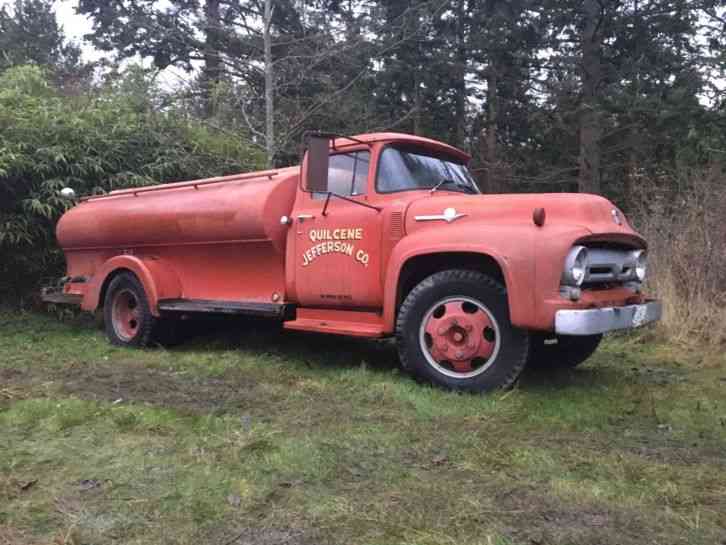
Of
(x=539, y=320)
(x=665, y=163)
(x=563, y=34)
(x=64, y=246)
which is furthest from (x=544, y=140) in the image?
(x=539, y=320)

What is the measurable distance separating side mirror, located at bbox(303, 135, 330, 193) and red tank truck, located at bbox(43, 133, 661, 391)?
0.04ft

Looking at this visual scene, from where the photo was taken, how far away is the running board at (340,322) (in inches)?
209

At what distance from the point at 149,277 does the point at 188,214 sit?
2.77 feet

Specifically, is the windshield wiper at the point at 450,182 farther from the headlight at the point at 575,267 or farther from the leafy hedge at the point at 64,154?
the leafy hedge at the point at 64,154

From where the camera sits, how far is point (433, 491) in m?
3.00

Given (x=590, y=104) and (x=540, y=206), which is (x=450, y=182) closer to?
(x=540, y=206)

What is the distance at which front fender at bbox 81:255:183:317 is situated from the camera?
6859 millimetres

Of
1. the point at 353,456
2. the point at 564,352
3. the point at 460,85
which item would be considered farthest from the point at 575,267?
the point at 460,85

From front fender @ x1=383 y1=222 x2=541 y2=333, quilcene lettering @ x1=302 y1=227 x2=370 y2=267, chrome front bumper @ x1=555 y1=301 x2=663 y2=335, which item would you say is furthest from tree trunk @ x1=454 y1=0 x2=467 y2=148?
chrome front bumper @ x1=555 y1=301 x2=663 y2=335

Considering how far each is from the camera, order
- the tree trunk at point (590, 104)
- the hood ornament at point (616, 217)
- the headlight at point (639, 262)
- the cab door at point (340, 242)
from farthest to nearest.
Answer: the tree trunk at point (590, 104) → the cab door at point (340, 242) → the headlight at point (639, 262) → the hood ornament at point (616, 217)

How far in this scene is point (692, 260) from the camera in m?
7.73

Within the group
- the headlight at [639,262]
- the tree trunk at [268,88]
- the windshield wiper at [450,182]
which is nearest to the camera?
the headlight at [639,262]

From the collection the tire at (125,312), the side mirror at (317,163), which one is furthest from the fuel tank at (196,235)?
the side mirror at (317,163)

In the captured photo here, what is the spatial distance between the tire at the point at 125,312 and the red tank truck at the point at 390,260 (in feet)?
0.06
